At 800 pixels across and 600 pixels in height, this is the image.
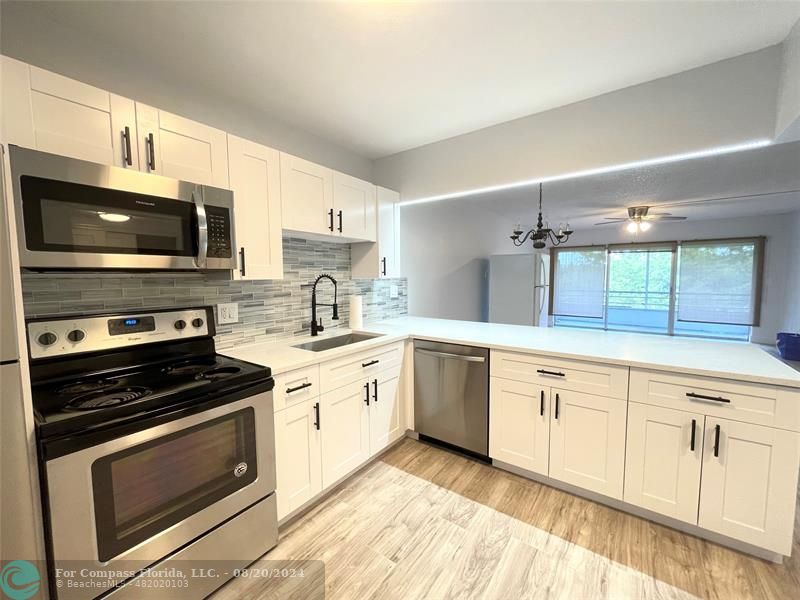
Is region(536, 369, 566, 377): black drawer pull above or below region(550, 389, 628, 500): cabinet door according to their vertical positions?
above

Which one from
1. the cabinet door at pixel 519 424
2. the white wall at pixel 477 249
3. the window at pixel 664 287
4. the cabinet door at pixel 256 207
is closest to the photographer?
the cabinet door at pixel 256 207

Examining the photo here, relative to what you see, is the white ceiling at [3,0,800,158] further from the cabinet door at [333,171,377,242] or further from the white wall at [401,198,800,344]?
the white wall at [401,198,800,344]

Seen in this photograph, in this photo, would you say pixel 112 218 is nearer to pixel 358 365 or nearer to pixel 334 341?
pixel 358 365

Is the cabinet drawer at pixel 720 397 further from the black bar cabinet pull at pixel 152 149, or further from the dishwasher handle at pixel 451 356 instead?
the black bar cabinet pull at pixel 152 149

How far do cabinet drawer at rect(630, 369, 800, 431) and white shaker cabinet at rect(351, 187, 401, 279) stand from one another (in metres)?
1.94

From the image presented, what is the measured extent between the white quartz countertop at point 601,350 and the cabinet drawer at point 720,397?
0.04 m

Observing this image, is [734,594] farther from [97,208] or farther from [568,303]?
[568,303]

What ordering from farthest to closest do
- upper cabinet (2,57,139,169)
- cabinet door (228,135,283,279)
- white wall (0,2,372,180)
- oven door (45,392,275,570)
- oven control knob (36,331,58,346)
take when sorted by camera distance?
cabinet door (228,135,283,279) → white wall (0,2,372,180) → oven control knob (36,331,58,346) → upper cabinet (2,57,139,169) → oven door (45,392,275,570)

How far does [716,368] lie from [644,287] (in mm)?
6228

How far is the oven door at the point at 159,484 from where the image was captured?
1.05 meters

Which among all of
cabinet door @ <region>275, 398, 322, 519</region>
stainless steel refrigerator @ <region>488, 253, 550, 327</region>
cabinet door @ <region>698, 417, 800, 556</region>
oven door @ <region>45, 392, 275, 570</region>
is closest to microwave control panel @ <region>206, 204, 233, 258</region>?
oven door @ <region>45, 392, 275, 570</region>

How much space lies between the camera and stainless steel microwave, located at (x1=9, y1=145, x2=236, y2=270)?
1138 millimetres

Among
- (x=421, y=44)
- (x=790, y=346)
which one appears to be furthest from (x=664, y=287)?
(x=421, y=44)

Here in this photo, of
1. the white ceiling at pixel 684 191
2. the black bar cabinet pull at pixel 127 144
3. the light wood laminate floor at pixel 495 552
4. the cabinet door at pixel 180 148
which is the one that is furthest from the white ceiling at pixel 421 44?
the light wood laminate floor at pixel 495 552
